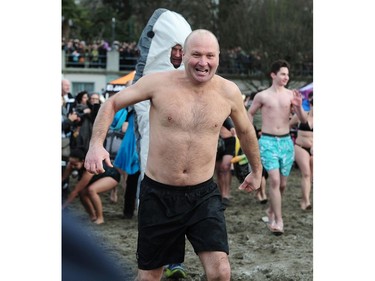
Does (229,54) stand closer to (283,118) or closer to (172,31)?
(283,118)

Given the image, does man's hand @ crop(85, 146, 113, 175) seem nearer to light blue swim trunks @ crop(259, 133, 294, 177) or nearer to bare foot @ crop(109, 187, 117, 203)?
light blue swim trunks @ crop(259, 133, 294, 177)

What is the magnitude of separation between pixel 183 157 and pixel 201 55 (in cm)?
58

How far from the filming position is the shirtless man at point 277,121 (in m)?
7.65

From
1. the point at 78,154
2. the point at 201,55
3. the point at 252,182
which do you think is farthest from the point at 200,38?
the point at 78,154

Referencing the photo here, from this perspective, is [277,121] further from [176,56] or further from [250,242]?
[176,56]

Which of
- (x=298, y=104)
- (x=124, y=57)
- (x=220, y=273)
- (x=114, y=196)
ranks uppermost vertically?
(x=124, y=57)

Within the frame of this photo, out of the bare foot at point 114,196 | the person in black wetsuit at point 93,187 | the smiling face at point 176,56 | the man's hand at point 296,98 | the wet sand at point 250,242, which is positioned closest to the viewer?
the smiling face at point 176,56

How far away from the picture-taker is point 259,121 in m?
10.0

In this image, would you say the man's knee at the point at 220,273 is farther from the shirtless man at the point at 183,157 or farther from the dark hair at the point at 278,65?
the dark hair at the point at 278,65

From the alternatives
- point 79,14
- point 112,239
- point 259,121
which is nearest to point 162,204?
point 112,239

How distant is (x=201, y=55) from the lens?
150 inches

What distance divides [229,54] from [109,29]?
429 inches

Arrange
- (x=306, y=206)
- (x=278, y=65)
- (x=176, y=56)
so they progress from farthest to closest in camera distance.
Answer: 1. (x=306, y=206)
2. (x=278, y=65)
3. (x=176, y=56)

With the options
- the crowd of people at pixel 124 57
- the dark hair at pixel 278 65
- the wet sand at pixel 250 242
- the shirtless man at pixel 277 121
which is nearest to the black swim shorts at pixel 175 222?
the wet sand at pixel 250 242
